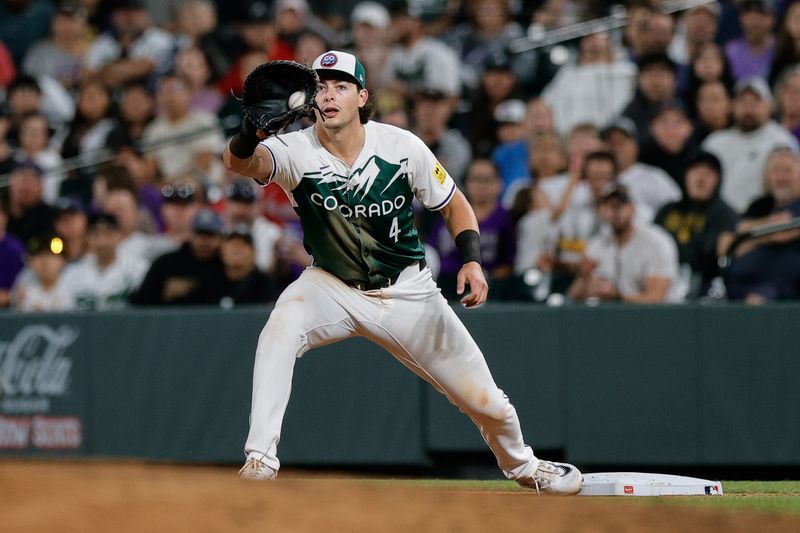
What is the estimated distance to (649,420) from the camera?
32.7ft

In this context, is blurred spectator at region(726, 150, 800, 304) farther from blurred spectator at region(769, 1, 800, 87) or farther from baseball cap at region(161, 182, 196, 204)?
baseball cap at region(161, 182, 196, 204)

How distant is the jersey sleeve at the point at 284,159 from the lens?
6.63 meters

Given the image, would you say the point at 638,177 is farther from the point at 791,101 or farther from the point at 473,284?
the point at 473,284

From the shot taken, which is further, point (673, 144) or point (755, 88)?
point (673, 144)

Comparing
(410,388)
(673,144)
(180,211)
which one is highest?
(673,144)

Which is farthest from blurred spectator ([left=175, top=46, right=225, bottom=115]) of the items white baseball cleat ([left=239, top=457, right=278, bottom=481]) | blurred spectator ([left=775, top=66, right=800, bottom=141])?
white baseball cleat ([left=239, top=457, right=278, bottom=481])

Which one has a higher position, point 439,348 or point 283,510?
point 439,348

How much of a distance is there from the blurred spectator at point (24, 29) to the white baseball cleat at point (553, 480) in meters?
10.4

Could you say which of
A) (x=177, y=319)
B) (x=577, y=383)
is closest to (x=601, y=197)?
(x=577, y=383)

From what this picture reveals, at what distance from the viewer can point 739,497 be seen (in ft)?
22.8

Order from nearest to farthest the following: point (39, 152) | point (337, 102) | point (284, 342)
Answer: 1. point (284, 342)
2. point (337, 102)
3. point (39, 152)

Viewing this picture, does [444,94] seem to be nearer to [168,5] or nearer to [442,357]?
[168,5]

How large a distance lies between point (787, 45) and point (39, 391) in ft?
23.2

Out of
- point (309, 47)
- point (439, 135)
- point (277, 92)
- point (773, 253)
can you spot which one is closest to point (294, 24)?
point (309, 47)
